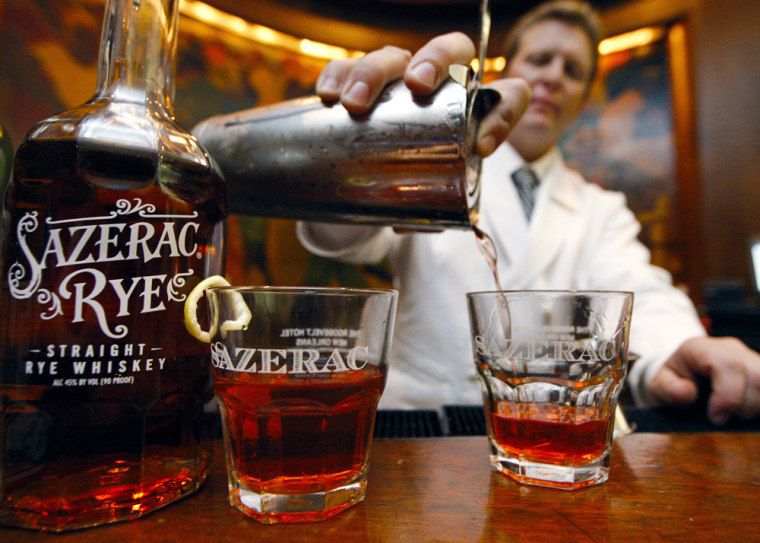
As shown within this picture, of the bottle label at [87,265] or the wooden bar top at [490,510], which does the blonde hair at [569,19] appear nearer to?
the wooden bar top at [490,510]

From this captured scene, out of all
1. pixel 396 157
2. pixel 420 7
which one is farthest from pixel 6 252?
pixel 420 7

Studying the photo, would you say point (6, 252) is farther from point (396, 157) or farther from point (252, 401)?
point (396, 157)

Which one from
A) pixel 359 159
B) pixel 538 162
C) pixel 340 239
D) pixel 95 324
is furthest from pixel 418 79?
pixel 538 162

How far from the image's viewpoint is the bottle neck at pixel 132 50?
1.18ft

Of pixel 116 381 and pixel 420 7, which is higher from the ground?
pixel 420 7

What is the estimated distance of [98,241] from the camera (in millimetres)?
303

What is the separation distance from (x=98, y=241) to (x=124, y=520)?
0.17 m

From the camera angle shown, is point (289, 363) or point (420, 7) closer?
point (289, 363)

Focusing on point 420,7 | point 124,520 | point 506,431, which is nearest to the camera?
point 124,520

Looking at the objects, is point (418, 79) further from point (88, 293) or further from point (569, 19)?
point (569, 19)

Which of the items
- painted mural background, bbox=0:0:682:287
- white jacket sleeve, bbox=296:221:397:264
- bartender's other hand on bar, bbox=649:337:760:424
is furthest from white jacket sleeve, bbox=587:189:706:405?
painted mural background, bbox=0:0:682:287

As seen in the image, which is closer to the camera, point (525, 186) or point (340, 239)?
point (340, 239)

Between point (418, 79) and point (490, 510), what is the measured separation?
39 cm

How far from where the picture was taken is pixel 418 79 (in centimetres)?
48
